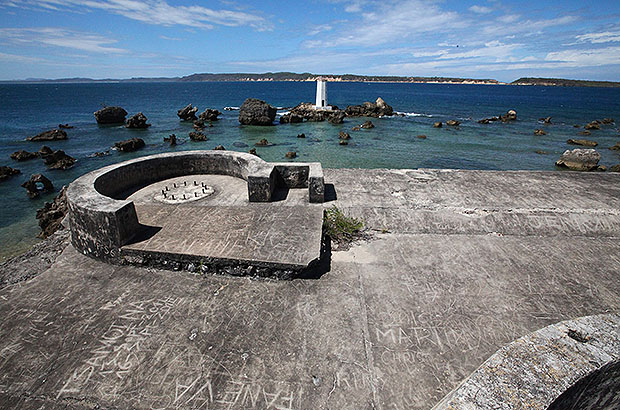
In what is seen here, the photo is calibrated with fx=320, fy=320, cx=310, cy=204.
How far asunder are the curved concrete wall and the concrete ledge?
17.0 feet

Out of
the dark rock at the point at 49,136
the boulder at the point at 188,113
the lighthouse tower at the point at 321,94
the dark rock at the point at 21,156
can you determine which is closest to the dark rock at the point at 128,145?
the dark rock at the point at 21,156

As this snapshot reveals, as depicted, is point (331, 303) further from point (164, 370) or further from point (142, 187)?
point (142, 187)

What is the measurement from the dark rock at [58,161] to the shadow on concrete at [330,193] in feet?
69.4

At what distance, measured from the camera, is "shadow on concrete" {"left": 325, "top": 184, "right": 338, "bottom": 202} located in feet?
25.5

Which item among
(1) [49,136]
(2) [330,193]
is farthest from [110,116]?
(2) [330,193]

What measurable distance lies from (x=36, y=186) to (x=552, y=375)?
70.4 ft

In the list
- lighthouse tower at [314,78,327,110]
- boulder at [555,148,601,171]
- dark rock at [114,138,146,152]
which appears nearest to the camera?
boulder at [555,148,601,171]

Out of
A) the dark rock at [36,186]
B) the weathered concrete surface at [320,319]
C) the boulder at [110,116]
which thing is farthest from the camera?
the boulder at [110,116]

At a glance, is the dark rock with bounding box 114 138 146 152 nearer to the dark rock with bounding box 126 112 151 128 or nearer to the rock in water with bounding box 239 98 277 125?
the dark rock with bounding box 126 112 151 128

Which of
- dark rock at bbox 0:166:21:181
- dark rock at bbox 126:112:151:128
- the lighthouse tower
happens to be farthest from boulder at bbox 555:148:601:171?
dark rock at bbox 126:112:151:128

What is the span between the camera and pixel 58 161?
21.5m

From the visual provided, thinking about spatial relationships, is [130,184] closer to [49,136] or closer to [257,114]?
[49,136]

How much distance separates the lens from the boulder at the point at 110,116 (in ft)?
134

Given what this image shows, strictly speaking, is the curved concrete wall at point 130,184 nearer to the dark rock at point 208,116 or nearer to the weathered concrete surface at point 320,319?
the weathered concrete surface at point 320,319
